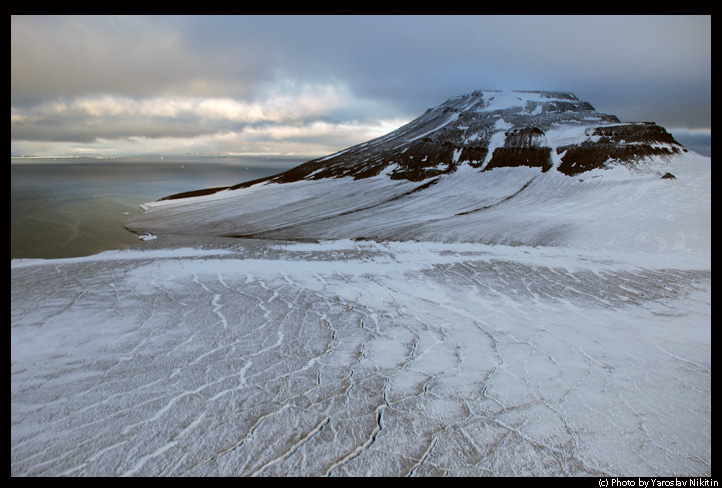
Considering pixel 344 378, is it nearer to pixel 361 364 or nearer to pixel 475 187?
pixel 361 364

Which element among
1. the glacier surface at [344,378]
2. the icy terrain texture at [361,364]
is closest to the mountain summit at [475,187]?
the icy terrain texture at [361,364]

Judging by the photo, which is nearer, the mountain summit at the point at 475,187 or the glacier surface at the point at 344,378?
the glacier surface at the point at 344,378

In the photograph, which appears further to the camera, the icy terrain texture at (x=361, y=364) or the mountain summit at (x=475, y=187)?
the mountain summit at (x=475, y=187)

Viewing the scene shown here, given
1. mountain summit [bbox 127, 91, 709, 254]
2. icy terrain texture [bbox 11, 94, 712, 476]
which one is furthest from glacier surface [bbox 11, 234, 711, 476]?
mountain summit [bbox 127, 91, 709, 254]

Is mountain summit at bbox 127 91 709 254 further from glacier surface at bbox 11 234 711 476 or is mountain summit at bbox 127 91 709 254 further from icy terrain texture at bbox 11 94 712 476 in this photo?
glacier surface at bbox 11 234 711 476

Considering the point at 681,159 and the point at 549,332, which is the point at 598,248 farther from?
the point at 681,159

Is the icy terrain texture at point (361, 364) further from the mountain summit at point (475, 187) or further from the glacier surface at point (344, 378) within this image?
the mountain summit at point (475, 187)
